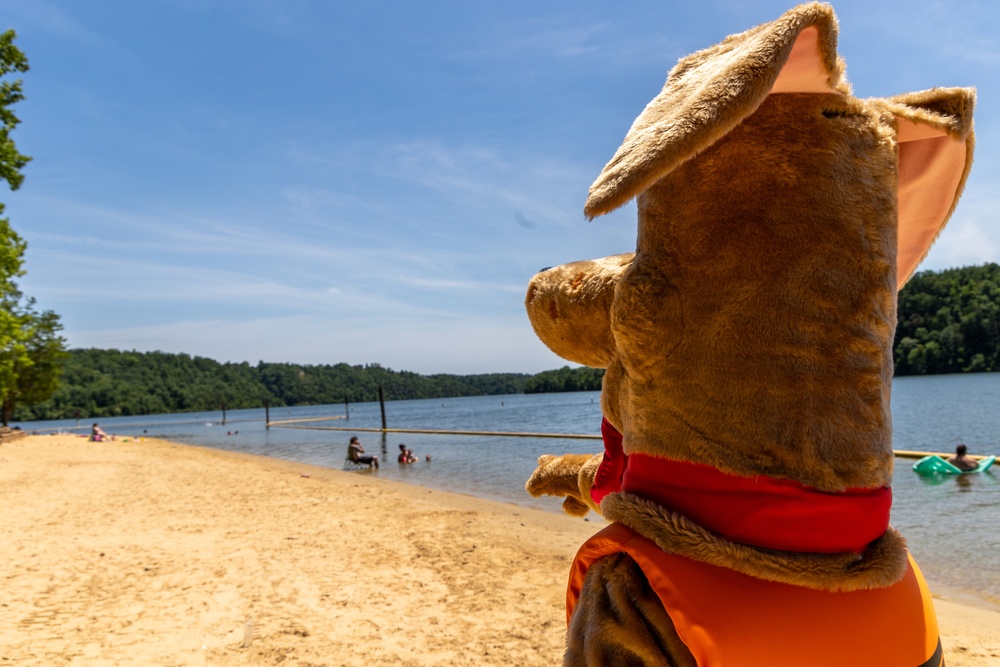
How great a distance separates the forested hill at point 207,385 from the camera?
96.8m

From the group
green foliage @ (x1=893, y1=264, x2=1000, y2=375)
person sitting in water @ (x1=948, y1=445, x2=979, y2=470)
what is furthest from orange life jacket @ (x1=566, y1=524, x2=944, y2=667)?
green foliage @ (x1=893, y1=264, x2=1000, y2=375)

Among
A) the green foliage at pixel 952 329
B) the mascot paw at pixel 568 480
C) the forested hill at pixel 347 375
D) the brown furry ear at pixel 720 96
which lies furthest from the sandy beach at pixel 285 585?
the green foliage at pixel 952 329

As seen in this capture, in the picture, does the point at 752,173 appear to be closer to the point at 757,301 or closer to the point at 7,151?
the point at 757,301

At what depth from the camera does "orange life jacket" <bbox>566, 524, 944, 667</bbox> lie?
2.88ft

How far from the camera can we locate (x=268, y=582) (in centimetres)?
521

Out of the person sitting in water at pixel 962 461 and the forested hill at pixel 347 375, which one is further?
the forested hill at pixel 347 375

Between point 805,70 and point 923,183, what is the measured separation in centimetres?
50

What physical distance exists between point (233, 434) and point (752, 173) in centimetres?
4560

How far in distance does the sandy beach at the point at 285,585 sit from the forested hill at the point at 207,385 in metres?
80.2

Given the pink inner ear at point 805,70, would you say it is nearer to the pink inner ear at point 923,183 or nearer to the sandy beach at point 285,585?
the pink inner ear at point 923,183


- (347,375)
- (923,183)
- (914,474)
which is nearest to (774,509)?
(923,183)

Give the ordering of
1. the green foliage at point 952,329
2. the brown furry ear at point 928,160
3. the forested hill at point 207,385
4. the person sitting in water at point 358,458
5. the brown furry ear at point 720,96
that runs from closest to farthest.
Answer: the brown furry ear at point 720,96
the brown furry ear at point 928,160
the person sitting in water at point 358,458
the green foliage at point 952,329
the forested hill at point 207,385

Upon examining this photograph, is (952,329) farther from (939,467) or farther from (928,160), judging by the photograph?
(928,160)

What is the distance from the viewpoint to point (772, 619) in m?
0.90
